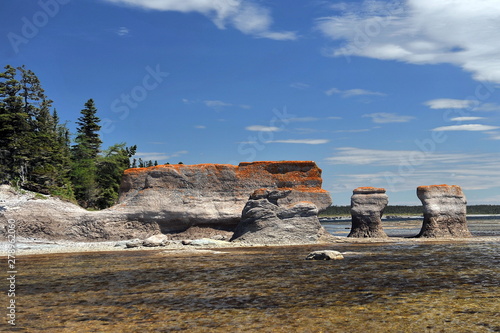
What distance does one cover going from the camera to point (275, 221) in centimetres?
3434

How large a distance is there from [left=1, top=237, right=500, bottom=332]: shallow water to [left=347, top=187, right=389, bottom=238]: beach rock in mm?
15589

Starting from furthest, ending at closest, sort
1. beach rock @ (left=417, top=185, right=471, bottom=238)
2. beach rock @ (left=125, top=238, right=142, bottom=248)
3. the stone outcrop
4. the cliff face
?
beach rock @ (left=417, top=185, right=471, bottom=238) < the cliff face < the stone outcrop < beach rock @ (left=125, top=238, right=142, bottom=248)

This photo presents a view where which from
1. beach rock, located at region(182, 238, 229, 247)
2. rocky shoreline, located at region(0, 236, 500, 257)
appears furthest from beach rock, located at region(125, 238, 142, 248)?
beach rock, located at region(182, 238, 229, 247)

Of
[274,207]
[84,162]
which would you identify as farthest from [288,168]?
[84,162]

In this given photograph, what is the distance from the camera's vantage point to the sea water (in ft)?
36.5

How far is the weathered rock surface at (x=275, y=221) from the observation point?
34062 millimetres

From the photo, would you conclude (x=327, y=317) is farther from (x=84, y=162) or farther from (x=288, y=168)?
(x=84, y=162)

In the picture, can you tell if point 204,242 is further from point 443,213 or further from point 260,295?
point 443,213

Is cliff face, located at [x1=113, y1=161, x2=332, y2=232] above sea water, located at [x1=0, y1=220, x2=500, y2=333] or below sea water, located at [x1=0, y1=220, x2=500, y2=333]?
above

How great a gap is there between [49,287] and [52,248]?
15.8m

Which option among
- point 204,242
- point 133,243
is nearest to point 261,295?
point 204,242

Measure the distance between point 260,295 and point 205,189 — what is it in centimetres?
2239

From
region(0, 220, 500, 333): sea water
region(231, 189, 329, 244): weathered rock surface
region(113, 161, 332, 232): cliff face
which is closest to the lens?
region(0, 220, 500, 333): sea water

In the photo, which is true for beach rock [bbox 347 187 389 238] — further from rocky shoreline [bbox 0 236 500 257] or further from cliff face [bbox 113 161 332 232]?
rocky shoreline [bbox 0 236 500 257]
